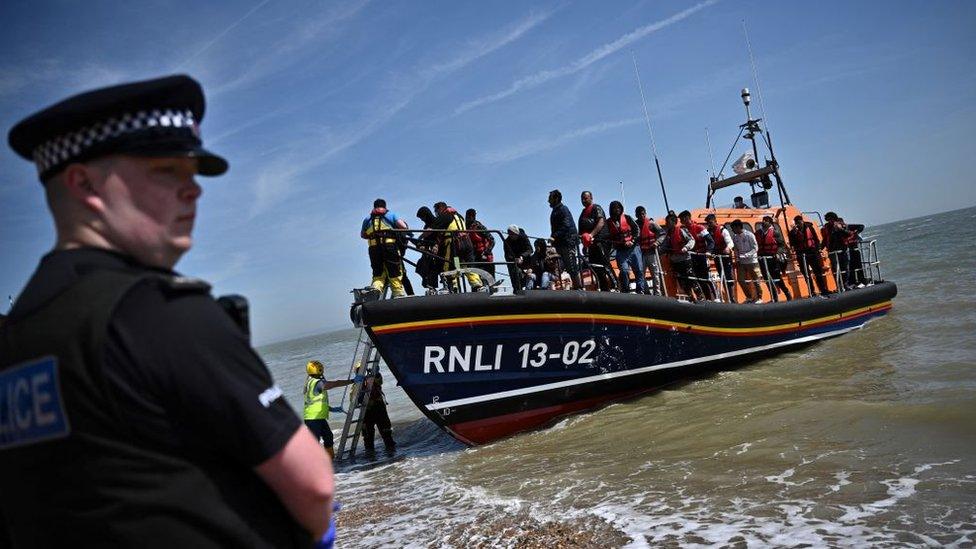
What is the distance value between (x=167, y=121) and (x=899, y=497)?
4.48 metres

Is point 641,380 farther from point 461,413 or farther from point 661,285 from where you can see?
point 461,413

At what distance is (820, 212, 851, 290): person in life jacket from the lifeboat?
3.64 metres

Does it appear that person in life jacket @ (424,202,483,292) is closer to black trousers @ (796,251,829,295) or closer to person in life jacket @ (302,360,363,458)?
person in life jacket @ (302,360,363,458)

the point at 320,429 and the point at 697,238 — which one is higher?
the point at 697,238

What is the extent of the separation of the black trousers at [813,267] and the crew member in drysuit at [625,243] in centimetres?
492

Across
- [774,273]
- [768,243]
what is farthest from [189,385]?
[774,273]

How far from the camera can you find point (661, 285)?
9.25 meters

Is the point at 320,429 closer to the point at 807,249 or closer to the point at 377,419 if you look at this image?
the point at 377,419

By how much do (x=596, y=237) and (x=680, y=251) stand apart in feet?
5.27

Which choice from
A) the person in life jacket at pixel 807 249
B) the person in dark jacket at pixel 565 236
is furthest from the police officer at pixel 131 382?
the person in life jacket at pixel 807 249

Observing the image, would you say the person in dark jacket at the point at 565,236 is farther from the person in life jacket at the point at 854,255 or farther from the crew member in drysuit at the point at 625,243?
the person in life jacket at the point at 854,255

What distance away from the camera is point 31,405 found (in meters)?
0.98

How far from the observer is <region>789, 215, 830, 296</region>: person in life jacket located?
1195 centimetres

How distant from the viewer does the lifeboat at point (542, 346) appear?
655 cm
